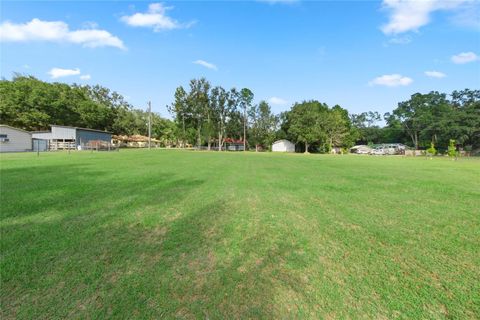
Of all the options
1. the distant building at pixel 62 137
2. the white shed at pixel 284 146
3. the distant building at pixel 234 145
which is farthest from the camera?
the distant building at pixel 234 145

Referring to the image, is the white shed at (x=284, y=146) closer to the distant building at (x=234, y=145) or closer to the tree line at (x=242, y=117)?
the tree line at (x=242, y=117)

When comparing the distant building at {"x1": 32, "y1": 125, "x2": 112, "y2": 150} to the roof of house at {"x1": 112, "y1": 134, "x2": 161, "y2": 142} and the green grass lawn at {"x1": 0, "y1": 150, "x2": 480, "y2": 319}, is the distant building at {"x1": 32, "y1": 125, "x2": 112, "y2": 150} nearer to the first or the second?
the roof of house at {"x1": 112, "y1": 134, "x2": 161, "y2": 142}

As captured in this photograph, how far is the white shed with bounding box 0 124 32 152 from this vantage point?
119ft

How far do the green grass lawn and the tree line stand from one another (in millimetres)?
50260

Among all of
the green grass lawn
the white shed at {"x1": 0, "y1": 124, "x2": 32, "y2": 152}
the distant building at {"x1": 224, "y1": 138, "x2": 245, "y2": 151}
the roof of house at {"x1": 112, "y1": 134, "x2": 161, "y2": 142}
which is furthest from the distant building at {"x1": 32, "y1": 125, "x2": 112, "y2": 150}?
the green grass lawn

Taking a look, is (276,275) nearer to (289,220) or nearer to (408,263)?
(408,263)

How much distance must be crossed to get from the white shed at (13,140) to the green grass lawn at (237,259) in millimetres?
42252

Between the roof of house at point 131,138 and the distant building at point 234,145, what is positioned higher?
the roof of house at point 131,138

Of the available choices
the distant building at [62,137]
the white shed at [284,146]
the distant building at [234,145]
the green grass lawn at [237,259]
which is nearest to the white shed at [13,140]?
the distant building at [62,137]

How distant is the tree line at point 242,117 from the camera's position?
47.2 metres

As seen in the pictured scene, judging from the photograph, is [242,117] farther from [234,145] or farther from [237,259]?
[237,259]

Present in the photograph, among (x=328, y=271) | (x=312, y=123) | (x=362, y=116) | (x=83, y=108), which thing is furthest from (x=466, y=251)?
(x=362, y=116)

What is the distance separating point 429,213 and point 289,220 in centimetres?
328

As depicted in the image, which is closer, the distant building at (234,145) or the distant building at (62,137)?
the distant building at (62,137)
